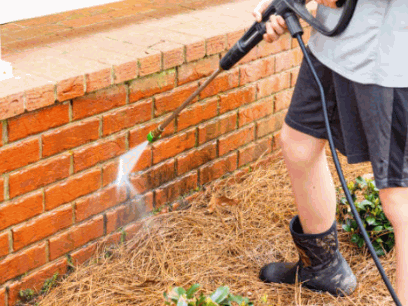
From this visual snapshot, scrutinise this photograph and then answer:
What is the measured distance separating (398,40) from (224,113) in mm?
1309

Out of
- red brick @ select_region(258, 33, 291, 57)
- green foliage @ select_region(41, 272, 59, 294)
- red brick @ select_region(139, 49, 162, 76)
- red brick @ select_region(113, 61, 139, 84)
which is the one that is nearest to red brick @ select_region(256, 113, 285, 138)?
red brick @ select_region(258, 33, 291, 57)

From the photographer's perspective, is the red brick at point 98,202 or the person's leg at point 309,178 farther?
the red brick at point 98,202

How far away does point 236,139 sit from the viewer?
10.3ft

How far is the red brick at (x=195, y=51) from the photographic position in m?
2.70

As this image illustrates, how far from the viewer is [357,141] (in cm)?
203

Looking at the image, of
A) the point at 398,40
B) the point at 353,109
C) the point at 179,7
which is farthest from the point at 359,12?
the point at 179,7

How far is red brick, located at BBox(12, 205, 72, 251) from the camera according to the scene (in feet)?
7.47

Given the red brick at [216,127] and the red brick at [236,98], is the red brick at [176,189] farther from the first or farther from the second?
A: the red brick at [236,98]

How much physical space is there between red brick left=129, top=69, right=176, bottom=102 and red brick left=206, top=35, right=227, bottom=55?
0.70 ft

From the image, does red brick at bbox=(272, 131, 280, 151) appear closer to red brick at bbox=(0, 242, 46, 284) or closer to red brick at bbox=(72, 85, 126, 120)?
red brick at bbox=(72, 85, 126, 120)

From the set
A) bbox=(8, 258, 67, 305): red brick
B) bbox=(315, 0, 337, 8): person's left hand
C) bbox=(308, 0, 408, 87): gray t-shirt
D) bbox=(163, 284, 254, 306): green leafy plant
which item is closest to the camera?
bbox=(163, 284, 254, 306): green leafy plant

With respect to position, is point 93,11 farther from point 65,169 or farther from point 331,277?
point 331,277

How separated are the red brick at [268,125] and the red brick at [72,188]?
Result: 1034mm

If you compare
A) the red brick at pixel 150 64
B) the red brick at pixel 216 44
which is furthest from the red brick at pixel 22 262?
the red brick at pixel 216 44
